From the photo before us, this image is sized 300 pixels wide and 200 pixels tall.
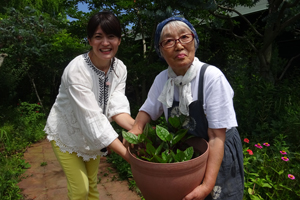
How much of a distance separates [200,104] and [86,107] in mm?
717

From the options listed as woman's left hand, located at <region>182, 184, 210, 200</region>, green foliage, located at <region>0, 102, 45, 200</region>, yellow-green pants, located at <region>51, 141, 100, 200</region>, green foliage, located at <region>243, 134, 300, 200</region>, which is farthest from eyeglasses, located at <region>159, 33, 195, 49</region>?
green foliage, located at <region>0, 102, 45, 200</region>

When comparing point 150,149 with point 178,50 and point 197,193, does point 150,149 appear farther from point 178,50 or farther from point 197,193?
point 178,50

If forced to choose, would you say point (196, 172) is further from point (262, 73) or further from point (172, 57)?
point (262, 73)

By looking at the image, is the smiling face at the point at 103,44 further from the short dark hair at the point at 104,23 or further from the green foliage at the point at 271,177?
the green foliage at the point at 271,177

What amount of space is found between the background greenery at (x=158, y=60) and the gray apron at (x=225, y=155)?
117 centimetres

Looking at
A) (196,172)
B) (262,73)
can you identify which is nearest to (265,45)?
(262,73)

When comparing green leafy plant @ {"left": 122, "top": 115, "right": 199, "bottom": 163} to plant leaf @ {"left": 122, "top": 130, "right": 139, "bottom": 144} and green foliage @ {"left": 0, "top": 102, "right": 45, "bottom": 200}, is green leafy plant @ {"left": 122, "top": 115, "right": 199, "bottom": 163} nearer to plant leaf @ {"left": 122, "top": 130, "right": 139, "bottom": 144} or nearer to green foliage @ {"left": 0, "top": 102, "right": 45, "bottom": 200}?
plant leaf @ {"left": 122, "top": 130, "right": 139, "bottom": 144}

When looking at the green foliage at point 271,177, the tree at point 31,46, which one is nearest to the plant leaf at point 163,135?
the green foliage at point 271,177

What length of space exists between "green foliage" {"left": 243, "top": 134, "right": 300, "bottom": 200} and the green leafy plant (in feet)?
5.04

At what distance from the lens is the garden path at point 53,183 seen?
9.59ft

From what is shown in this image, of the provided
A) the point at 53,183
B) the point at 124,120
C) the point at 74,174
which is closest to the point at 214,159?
the point at 124,120

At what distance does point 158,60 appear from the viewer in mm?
4594

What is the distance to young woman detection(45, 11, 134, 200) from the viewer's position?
1.49 meters

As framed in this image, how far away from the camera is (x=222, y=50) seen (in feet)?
18.2
